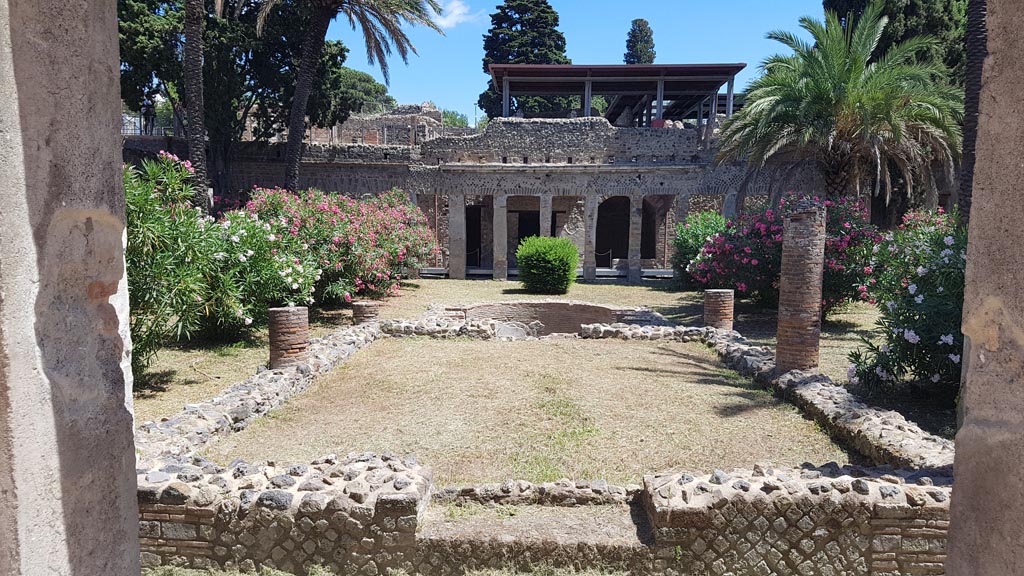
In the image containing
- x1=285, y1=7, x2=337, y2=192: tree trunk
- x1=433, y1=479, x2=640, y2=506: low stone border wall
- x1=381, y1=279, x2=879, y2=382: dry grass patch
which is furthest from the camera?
x1=285, y1=7, x2=337, y2=192: tree trunk

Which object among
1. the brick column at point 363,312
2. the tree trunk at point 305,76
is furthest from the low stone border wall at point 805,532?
the tree trunk at point 305,76

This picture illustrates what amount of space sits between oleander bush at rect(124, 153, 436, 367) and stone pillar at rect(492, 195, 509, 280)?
185 inches

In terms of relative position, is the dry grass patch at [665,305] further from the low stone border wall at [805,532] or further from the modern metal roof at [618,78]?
the modern metal roof at [618,78]

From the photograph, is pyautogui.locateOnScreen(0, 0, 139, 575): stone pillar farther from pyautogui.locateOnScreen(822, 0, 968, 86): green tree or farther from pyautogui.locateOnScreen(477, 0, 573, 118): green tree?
pyautogui.locateOnScreen(477, 0, 573, 118): green tree

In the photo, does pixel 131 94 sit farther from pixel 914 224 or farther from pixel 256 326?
pixel 914 224

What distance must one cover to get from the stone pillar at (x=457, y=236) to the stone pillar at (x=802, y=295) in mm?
14247

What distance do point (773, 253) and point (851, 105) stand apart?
124 inches

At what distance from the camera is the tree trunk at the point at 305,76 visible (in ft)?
54.3

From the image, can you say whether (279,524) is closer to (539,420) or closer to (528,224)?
(539,420)

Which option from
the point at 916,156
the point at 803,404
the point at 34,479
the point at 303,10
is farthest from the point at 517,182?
the point at 34,479

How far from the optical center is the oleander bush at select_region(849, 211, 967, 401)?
6398mm

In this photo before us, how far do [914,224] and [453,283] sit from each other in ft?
40.8

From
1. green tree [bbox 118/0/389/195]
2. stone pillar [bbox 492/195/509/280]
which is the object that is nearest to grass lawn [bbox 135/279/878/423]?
stone pillar [bbox 492/195/509/280]

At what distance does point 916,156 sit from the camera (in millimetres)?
12664
